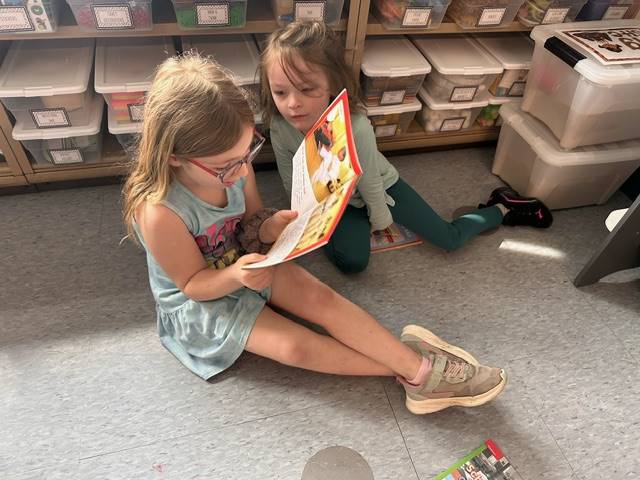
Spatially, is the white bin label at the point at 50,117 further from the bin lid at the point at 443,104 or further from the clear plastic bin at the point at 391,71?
the bin lid at the point at 443,104

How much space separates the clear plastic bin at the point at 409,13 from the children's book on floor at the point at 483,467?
3.48 feet

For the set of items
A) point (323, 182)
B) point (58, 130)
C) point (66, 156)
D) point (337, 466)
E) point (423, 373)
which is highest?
point (323, 182)

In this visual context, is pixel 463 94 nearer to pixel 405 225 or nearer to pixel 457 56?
pixel 457 56

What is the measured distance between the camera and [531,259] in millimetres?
1392

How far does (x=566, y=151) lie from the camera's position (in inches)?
53.1

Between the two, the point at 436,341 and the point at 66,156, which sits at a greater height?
the point at 66,156

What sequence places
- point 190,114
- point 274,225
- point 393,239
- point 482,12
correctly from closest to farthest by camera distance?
point 190,114
point 274,225
point 482,12
point 393,239

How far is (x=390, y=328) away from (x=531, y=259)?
0.50 metres

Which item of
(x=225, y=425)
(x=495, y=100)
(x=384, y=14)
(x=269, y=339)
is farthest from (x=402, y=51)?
(x=225, y=425)

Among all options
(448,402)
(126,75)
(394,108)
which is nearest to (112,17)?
(126,75)

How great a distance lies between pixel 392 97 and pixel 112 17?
0.77 m

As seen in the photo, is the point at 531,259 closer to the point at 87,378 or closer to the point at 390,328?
the point at 390,328

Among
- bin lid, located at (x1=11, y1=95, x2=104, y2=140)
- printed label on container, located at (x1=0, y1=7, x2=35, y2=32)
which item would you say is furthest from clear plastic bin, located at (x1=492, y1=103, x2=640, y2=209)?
printed label on container, located at (x1=0, y1=7, x2=35, y2=32)

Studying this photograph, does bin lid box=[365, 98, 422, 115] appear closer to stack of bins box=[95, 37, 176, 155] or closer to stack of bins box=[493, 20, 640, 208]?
stack of bins box=[493, 20, 640, 208]
